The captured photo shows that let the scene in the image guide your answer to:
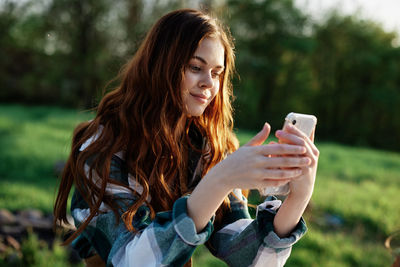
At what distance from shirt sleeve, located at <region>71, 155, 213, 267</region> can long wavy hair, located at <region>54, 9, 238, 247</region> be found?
43 millimetres

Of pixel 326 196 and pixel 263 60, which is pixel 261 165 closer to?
pixel 326 196

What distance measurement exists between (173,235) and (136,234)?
0.22 m

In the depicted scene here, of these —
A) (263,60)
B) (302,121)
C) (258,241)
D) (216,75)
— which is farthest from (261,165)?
(263,60)

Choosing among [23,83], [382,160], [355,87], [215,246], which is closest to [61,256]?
[215,246]

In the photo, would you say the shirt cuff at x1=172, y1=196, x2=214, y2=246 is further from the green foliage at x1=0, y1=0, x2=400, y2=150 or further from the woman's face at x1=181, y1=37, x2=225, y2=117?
the green foliage at x1=0, y1=0, x2=400, y2=150

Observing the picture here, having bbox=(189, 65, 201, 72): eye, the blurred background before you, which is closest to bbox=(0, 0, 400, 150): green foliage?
the blurred background

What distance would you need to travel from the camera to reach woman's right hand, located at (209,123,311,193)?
1062 millimetres

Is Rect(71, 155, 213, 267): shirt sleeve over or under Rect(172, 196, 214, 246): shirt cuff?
under

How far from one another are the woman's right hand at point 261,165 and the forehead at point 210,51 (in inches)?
23.9

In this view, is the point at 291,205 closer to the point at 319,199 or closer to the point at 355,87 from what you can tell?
the point at 319,199

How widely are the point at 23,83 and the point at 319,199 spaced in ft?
47.6

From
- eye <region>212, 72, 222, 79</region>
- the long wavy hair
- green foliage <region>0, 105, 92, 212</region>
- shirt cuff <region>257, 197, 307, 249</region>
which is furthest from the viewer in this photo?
green foliage <region>0, 105, 92, 212</region>

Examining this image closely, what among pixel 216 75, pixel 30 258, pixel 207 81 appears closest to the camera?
pixel 207 81

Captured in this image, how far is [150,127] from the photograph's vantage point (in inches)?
66.5
